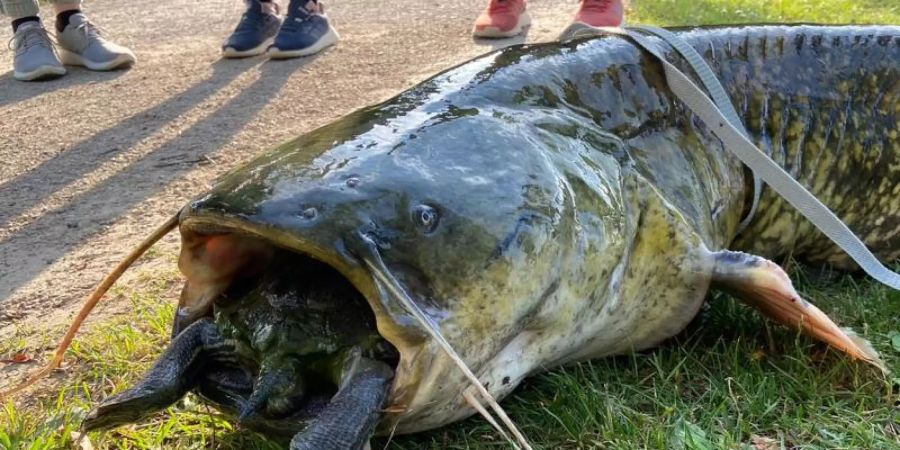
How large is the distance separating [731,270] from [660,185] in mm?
270

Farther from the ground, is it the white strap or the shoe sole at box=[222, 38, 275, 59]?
the white strap

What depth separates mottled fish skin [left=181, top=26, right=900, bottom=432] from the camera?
1640 millimetres

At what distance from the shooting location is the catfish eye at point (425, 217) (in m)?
1.67

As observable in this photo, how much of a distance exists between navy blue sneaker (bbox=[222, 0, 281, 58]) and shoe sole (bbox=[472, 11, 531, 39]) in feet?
4.56

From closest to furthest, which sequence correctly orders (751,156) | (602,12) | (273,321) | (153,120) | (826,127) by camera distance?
1. (273,321)
2. (751,156)
3. (826,127)
4. (153,120)
5. (602,12)

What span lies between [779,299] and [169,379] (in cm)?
137

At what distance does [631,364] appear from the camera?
2229 millimetres

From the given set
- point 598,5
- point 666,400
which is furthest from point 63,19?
point 666,400

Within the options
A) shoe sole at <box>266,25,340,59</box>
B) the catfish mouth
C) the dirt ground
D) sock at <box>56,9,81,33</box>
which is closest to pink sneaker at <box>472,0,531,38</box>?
the dirt ground

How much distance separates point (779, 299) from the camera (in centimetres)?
216

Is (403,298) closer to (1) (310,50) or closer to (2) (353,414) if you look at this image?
(2) (353,414)

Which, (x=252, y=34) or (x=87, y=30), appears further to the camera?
(x=252, y=34)

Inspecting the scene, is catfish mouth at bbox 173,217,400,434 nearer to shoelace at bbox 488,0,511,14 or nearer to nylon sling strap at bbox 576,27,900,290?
nylon sling strap at bbox 576,27,900,290

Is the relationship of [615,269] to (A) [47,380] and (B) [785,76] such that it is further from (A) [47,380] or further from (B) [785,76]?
(A) [47,380]
